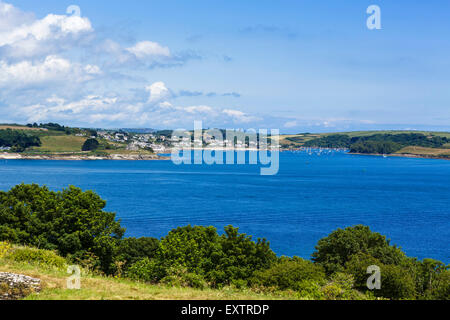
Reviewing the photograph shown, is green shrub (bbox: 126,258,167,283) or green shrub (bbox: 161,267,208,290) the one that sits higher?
green shrub (bbox: 161,267,208,290)

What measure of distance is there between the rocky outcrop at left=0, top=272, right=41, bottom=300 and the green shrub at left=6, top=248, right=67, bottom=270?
11.6 feet

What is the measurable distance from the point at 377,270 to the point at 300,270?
3993 millimetres

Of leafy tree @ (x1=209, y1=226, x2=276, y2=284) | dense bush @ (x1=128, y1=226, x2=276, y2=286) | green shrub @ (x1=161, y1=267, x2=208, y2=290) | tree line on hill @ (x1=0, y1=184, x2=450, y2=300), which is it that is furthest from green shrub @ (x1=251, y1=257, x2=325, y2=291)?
green shrub @ (x1=161, y1=267, x2=208, y2=290)

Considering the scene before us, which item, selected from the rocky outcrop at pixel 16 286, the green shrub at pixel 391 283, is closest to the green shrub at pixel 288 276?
the green shrub at pixel 391 283

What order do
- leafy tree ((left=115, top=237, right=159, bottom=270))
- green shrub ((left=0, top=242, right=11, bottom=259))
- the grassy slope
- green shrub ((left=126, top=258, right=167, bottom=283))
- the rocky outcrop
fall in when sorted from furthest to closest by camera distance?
leafy tree ((left=115, top=237, right=159, bottom=270)) → green shrub ((left=126, top=258, right=167, bottom=283)) → green shrub ((left=0, top=242, right=11, bottom=259)) → the rocky outcrop → the grassy slope

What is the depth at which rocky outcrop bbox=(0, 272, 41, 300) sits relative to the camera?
37.4 feet

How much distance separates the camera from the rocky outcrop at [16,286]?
1139 cm

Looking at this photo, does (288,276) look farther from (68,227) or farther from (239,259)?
(68,227)

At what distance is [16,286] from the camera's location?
11.7m

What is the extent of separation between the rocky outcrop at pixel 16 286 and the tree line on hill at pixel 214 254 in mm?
9555

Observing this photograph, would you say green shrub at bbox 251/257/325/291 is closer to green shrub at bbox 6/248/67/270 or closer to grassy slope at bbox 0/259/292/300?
grassy slope at bbox 0/259/292/300

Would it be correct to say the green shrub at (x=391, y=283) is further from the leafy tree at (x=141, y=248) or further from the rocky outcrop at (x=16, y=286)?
the leafy tree at (x=141, y=248)
